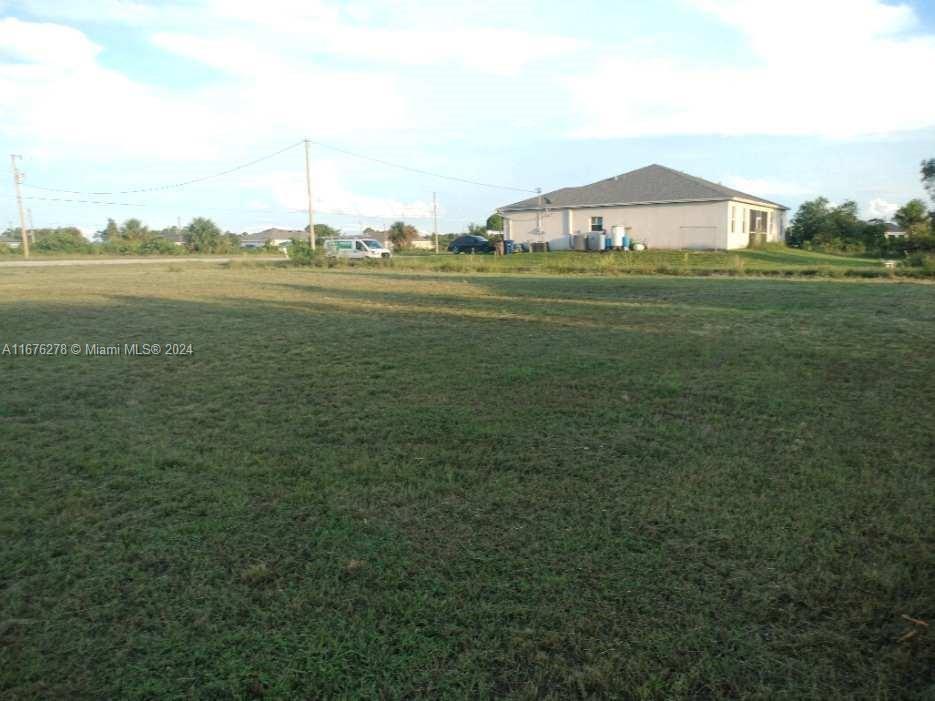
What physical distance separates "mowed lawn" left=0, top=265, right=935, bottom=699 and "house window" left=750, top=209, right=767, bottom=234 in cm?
3564

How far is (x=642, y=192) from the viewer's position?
38.8 meters

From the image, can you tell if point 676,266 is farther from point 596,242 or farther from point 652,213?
point 652,213

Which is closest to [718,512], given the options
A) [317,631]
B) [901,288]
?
[317,631]

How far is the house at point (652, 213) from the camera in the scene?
36.3m

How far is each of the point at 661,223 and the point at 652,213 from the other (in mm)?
743

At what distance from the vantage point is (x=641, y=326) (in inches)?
391

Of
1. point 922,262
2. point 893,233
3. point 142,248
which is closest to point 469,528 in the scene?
point 922,262

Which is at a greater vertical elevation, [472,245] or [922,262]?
[472,245]

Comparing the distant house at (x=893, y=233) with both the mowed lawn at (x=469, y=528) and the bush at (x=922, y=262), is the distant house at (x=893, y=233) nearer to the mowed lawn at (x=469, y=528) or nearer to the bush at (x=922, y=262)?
the bush at (x=922, y=262)

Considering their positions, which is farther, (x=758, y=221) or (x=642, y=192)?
(x=758, y=221)

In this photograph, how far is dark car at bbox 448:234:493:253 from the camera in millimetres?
42641

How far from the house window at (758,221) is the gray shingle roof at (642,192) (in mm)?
689

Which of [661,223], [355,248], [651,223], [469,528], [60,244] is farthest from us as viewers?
[60,244]

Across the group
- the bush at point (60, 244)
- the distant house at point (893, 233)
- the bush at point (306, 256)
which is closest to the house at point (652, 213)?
the distant house at point (893, 233)
